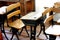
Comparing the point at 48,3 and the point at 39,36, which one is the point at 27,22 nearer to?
the point at 39,36

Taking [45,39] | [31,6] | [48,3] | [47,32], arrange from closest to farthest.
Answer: [47,32] < [45,39] < [48,3] < [31,6]

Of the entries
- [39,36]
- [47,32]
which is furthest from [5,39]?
[47,32]

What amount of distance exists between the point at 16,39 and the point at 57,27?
117 centimetres

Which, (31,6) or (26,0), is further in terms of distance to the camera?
(31,6)

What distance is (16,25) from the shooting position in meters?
3.24

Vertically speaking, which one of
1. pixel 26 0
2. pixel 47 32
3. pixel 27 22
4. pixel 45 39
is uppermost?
pixel 26 0

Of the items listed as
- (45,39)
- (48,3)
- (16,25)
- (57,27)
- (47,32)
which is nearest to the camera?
(47,32)

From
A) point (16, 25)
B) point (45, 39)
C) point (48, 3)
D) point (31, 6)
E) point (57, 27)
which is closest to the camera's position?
point (57, 27)

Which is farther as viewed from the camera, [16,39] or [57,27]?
[16,39]

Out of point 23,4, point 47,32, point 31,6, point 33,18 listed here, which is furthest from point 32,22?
point 31,6

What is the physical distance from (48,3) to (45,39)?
4.34ft

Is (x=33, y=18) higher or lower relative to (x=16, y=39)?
higher

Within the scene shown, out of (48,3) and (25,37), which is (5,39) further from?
(48,3)

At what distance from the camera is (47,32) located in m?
2.58
